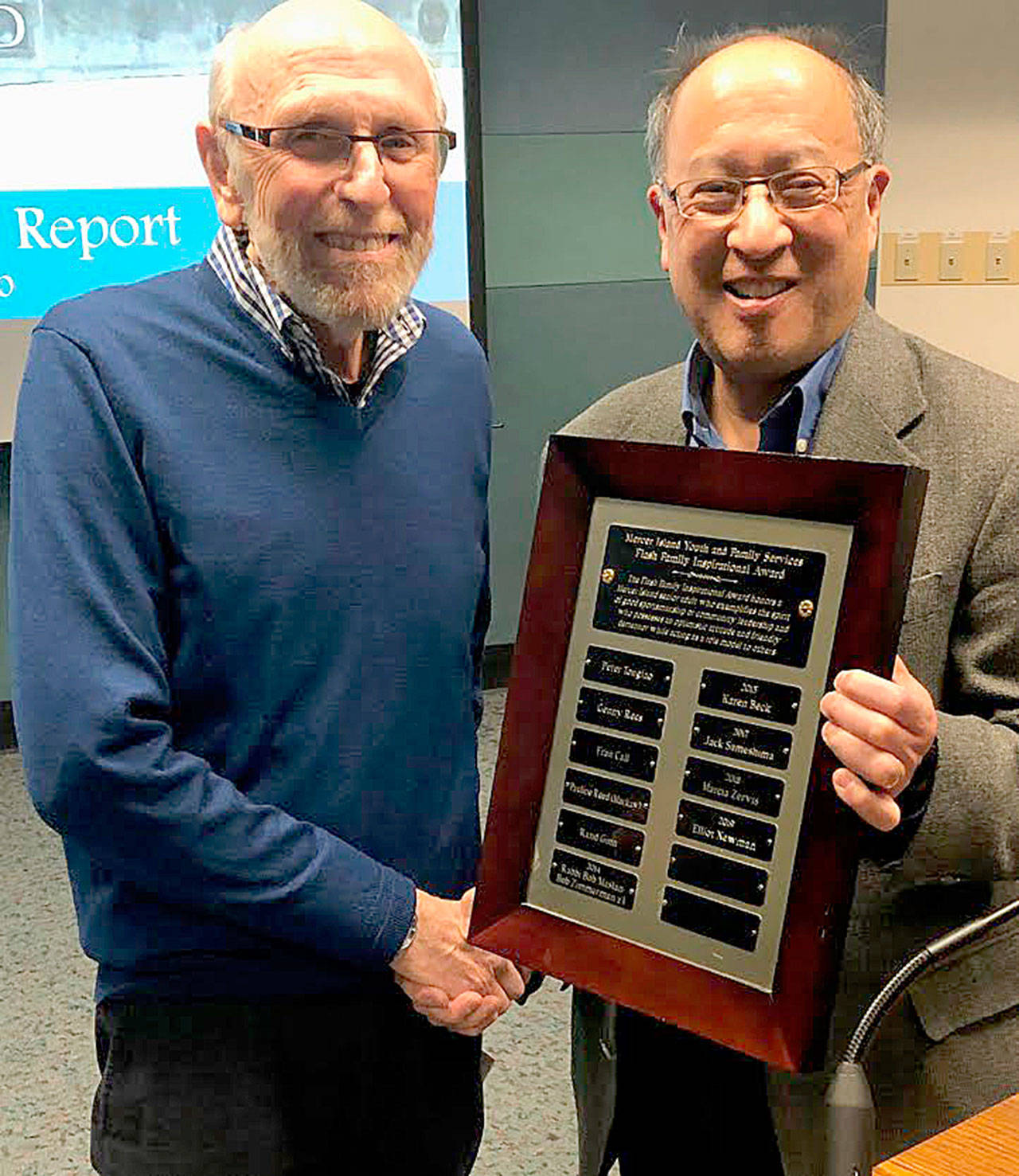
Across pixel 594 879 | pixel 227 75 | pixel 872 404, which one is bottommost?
pixel 594 879

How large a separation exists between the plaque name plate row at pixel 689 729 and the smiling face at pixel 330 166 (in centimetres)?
33

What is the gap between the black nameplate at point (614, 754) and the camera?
1.16 m

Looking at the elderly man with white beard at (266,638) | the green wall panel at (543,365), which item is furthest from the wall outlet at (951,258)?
the elderly man with white beard at (266,638)

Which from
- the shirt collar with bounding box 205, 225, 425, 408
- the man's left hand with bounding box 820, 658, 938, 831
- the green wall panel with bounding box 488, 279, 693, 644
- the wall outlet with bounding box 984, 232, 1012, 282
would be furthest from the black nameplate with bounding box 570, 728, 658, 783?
the wall outlet with bounding box 984, 232, 1012, 282

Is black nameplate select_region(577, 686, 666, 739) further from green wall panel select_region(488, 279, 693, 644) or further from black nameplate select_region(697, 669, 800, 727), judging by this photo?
green wall panel select_region(488, 279, 693, 644)

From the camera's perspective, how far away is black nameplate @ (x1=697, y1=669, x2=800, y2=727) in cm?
108

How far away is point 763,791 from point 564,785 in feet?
0.64

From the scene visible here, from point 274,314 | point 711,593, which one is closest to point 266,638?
point 274,314

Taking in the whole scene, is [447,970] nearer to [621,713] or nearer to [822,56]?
[621,713]

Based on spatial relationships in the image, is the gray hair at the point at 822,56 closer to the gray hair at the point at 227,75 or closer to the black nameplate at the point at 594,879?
the gray hair at the point at 227,75

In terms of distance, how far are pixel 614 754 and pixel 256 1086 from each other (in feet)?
1.64

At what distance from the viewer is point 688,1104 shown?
1440 millimetres

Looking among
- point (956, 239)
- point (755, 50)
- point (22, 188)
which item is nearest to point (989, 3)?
point (956, 239)

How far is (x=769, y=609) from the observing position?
110cm
